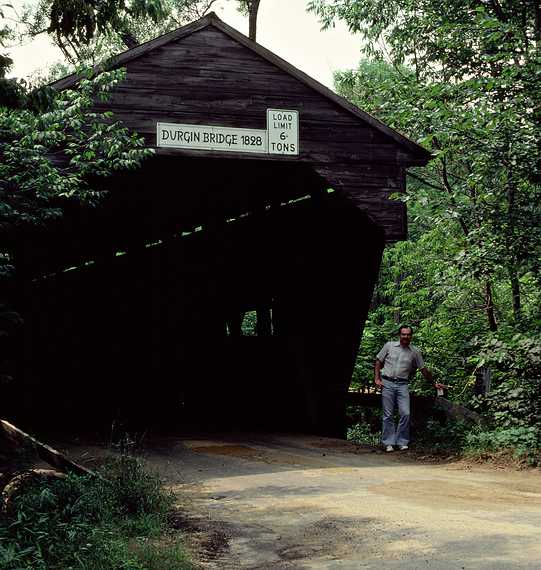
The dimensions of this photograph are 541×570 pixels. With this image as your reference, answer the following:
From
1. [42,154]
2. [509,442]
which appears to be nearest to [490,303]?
[509,442]

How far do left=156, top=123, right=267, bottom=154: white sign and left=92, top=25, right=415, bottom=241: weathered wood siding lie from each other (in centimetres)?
7

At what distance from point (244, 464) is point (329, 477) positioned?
4.34 feet

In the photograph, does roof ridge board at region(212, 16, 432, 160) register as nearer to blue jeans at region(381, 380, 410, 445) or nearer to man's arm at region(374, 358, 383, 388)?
man's arm at region(374, 358, 383, 388)

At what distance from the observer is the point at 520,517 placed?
231 inches

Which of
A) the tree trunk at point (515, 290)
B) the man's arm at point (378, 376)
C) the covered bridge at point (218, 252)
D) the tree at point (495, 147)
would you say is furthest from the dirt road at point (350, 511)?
the covered bridge at point (218, 252)

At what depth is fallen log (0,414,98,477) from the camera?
6840 mm

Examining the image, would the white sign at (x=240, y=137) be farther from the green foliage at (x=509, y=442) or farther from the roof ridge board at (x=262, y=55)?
the green foliage at (x=509, y=442)

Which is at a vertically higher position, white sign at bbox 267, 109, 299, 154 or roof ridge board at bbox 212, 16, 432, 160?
roof ridge board at bbox 212, 16, 432, 160

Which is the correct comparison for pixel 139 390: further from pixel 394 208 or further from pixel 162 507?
pixel 162 507

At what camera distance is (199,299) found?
14.6m

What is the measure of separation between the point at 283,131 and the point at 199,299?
502 cm

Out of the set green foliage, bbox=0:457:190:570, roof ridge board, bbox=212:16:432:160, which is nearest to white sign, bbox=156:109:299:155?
roof ridge board, bbox=212:16:432:160

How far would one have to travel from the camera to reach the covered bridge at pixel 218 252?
997 centimetres

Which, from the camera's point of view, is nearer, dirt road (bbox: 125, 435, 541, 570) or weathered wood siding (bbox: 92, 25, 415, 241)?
dirt road (bbox: 125, 435, 541, 570)
